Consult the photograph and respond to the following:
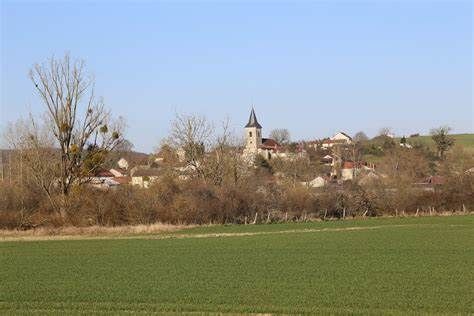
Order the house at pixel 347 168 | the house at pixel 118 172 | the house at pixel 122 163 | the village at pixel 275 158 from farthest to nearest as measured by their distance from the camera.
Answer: the house at pixel 122 163
the house at pixel 118 172
the house at pixel 347 168
the village at pixel 275 158

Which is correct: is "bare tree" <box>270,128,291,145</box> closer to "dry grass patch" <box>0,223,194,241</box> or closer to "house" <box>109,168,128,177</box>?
"house" <box>109,168,128,177</box>

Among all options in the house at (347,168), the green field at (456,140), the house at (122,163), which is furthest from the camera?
the house at (122,163)

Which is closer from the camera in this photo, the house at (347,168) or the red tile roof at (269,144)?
the house at (347,168)

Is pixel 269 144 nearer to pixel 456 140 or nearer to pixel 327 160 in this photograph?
pixel 327 160

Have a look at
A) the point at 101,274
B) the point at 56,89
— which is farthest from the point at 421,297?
the point at 56,89

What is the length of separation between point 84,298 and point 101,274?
5.19 meters

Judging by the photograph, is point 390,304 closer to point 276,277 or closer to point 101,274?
point 276,277

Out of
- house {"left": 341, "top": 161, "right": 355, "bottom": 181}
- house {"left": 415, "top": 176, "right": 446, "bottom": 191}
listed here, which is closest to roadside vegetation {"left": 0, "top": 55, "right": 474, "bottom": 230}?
house {"left": 415, "top": 176, "right": 446, "bottom": 191}

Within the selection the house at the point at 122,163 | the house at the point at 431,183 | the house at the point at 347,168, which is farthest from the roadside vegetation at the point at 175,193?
the house at the point at 122,163

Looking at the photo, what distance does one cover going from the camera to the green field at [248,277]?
48.4 ft

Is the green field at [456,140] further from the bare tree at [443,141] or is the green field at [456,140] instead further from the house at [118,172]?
the house at [118,172]

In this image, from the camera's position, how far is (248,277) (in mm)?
19625

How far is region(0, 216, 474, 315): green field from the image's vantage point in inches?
581

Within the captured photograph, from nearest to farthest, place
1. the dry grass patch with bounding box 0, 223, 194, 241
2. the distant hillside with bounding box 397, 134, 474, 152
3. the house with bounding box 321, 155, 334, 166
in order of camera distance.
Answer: the dry grass patch with bounding box 0, 223, 194, 241, the distant hillside with bounding box 397, 134, 474, 152, the house with bounding box 321, 155, 334, 166
